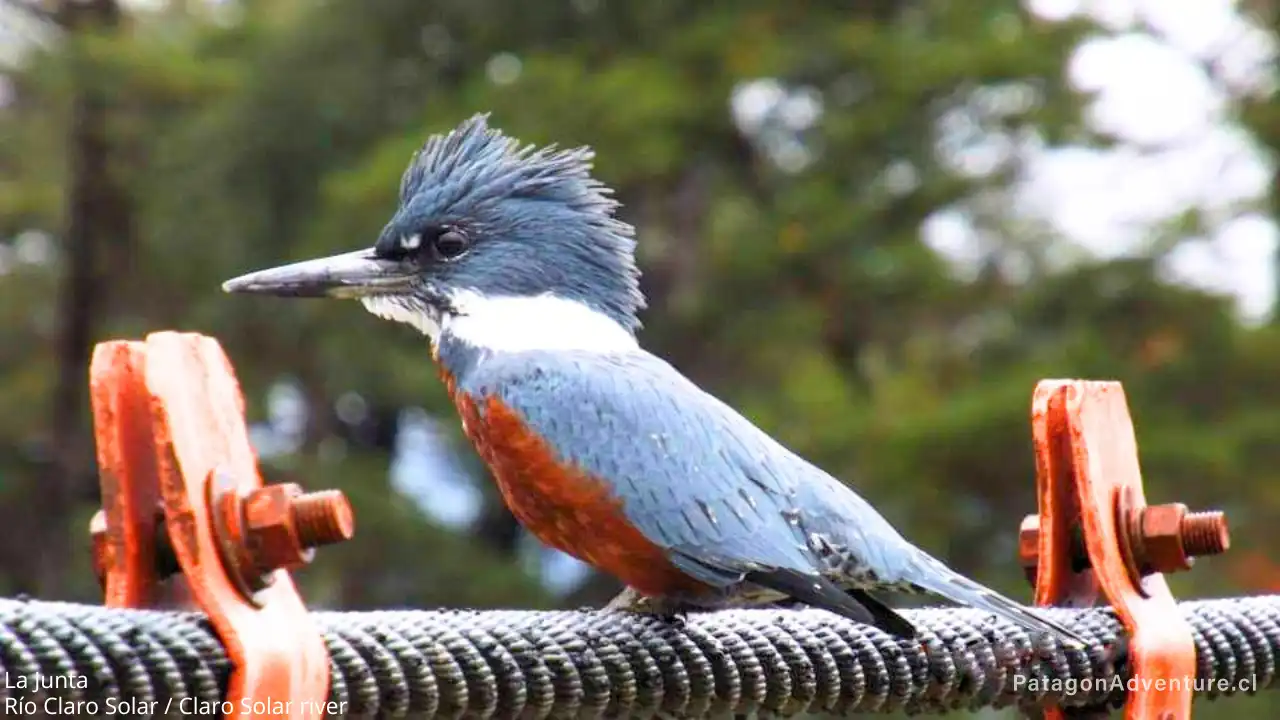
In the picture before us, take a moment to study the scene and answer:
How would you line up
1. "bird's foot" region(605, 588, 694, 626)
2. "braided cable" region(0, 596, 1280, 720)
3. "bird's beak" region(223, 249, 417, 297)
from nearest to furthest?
"braided cable" region(0, 596, 1280, 720)
"bird's foot" region(605, 588, 694, 626)
"bird's beak" region(223, 249, 417, 297)

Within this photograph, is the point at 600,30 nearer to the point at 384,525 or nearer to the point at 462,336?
the point at 384,525

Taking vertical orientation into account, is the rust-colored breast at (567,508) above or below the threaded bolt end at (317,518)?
above

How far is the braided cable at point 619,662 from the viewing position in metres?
1.29

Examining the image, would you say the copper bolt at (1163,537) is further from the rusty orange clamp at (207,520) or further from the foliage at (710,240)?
the foliage at (710,240)

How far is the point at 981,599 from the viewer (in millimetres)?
1981

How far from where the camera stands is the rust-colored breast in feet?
7.15

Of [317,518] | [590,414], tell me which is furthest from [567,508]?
[317,518]

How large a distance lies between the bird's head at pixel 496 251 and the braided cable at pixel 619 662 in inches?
29.5

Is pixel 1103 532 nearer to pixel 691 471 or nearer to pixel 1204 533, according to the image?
pixel 1204 533

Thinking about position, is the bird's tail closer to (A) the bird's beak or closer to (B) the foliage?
(A) the bird's beak

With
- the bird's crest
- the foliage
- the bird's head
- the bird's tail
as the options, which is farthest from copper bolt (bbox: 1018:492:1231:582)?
the foliage

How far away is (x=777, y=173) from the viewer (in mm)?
8758

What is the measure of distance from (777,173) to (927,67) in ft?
3.79

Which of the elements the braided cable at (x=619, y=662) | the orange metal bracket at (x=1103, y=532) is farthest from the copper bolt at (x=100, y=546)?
the orange metal bracket at (x=1103, y=532)
